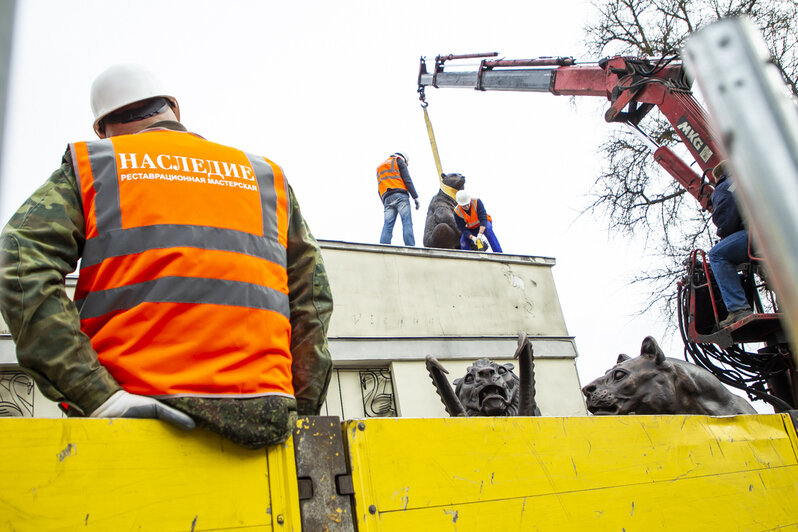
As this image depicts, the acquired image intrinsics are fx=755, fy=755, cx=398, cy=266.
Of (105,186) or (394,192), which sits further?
(394,192)

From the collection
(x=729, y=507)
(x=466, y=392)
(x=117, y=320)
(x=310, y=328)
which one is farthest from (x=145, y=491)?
(x=466, y=392)

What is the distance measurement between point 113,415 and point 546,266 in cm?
1189

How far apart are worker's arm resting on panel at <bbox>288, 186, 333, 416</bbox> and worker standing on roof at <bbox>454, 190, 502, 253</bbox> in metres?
11.9

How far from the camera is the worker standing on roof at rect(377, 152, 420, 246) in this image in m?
14.0

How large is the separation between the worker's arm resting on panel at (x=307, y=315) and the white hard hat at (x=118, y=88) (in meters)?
0.65

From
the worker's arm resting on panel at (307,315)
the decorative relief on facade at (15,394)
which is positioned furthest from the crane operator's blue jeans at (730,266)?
the decorative relief on facade at (15,394)

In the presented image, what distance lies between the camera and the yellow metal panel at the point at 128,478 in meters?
1.67

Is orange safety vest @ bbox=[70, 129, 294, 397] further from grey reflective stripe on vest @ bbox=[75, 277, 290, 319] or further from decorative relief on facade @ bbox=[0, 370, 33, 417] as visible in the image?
decorative relief on facade @ bbox=[0, 370, 33, 417]

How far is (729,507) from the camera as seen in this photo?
10.0 feet

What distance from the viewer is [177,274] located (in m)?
2.14

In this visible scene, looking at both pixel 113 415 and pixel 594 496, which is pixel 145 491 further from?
pixel 594 496

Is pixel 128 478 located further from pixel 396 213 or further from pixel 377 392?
pixel 396 213

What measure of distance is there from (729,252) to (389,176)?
7547mm

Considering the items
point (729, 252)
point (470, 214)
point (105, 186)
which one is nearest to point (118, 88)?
point (105, 186)
